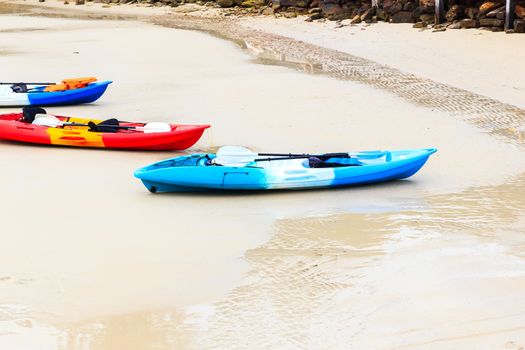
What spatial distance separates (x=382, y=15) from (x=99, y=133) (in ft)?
47.4

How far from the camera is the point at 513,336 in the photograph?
562cm

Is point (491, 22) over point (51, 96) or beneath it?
over

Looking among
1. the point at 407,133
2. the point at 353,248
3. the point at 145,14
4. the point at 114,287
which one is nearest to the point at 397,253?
the point at 353,248

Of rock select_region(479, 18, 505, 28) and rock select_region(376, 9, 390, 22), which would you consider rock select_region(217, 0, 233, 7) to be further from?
rock select_region(479, 18, 505, 28)

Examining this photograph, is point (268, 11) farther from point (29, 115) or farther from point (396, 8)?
point (29, 115)

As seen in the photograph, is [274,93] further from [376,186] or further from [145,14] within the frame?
[145,14]

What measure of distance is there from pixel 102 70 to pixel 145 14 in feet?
48.7

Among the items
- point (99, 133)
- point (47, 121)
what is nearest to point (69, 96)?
point (47, 121)

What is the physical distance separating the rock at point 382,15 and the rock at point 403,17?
0.46 m

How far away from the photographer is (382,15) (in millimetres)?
23938

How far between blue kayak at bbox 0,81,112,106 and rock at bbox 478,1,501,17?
33.0 ft

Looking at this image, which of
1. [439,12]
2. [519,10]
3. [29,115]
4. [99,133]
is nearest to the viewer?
[99,133]

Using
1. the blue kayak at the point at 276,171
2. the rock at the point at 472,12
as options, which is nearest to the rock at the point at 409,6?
the rock at the point at 472,12

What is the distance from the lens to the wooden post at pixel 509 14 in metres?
19.9
